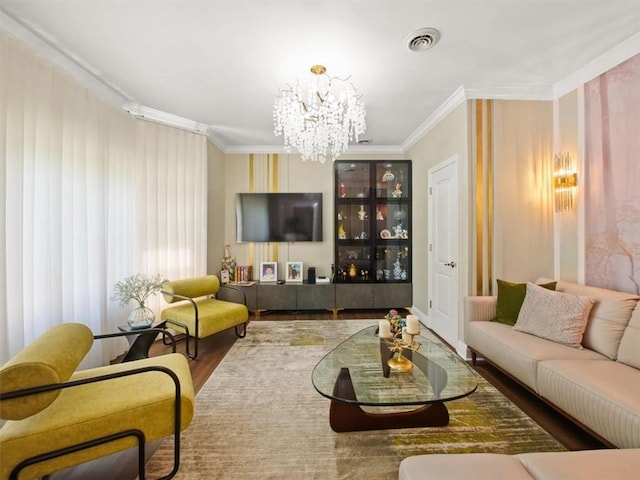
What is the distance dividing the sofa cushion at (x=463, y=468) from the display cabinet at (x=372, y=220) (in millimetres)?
3436

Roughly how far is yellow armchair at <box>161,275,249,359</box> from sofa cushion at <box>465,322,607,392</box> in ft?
8.12

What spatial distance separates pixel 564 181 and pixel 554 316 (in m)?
1.35

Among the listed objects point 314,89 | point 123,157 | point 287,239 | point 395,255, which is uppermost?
point 314,89

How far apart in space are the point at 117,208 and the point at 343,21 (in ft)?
8.91

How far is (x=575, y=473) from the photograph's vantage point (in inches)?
37.5

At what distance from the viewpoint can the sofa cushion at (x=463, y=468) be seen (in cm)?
95

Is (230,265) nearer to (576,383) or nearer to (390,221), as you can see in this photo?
(390,221)

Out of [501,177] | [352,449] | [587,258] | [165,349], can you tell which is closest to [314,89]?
[501,177]

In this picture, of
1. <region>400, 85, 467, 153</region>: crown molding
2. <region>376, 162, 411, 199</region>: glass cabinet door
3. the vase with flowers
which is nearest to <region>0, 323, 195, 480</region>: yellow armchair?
the vase with flowers

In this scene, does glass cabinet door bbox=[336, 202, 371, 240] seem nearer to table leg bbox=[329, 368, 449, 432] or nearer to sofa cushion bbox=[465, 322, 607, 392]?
sofa cushion bbox=[465, 322, 607, 392]

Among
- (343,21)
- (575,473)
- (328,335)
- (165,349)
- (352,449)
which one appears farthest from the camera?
(328,335)

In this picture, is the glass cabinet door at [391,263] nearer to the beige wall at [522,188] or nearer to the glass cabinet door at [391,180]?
the glass cabinet door at [391,180]

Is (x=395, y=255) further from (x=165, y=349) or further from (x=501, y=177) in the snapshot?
(x=165, y=349)

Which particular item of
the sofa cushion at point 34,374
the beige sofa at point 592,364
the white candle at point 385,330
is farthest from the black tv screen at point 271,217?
the sofa cushion at point 34,374
